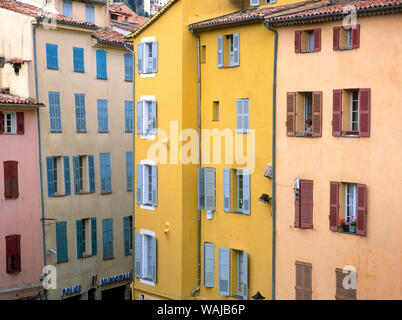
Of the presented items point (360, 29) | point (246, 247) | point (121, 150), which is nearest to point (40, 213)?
point (121, 150)

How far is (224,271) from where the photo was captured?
30453 mm

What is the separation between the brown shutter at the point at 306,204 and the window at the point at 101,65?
17.8 meters

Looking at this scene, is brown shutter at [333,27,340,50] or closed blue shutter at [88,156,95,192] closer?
brown shutter at [333,27,340,50]

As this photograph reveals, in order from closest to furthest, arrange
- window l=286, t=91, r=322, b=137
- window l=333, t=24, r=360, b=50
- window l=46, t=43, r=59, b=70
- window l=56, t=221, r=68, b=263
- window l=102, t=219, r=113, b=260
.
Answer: window l=333, t=24, r=360, b=50 → window l=286, t=91, r=322, b=137 → window l=46, t=43, r=59, b=70 → window l=56, t=221, r=68, b=263 → window l=102, t=219, r=113, b=260

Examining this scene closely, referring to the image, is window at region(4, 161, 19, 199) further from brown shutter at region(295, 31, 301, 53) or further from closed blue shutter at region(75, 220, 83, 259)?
brown shutter at region(295, 31, 301, 53)

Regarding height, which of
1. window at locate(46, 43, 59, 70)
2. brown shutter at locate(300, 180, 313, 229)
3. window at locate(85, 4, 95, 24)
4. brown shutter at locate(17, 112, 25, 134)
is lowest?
brown shutter at locate(300, 180, 313, 229)

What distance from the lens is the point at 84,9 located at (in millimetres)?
43594

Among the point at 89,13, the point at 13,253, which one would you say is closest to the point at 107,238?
the point at 13,253

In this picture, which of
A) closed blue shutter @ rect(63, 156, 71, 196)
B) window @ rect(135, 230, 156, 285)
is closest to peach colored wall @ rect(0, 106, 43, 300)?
closed blue shutter @ rect(63, 156, 71, 196)

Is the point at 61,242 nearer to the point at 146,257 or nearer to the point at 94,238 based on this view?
the point at 94,238

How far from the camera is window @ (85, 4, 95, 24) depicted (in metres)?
43.8

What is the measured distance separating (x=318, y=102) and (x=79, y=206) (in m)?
17.7

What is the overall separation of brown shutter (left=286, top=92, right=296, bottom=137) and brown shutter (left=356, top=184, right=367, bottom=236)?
11.9 ft

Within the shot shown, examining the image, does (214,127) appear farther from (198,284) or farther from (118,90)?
(118,90)
